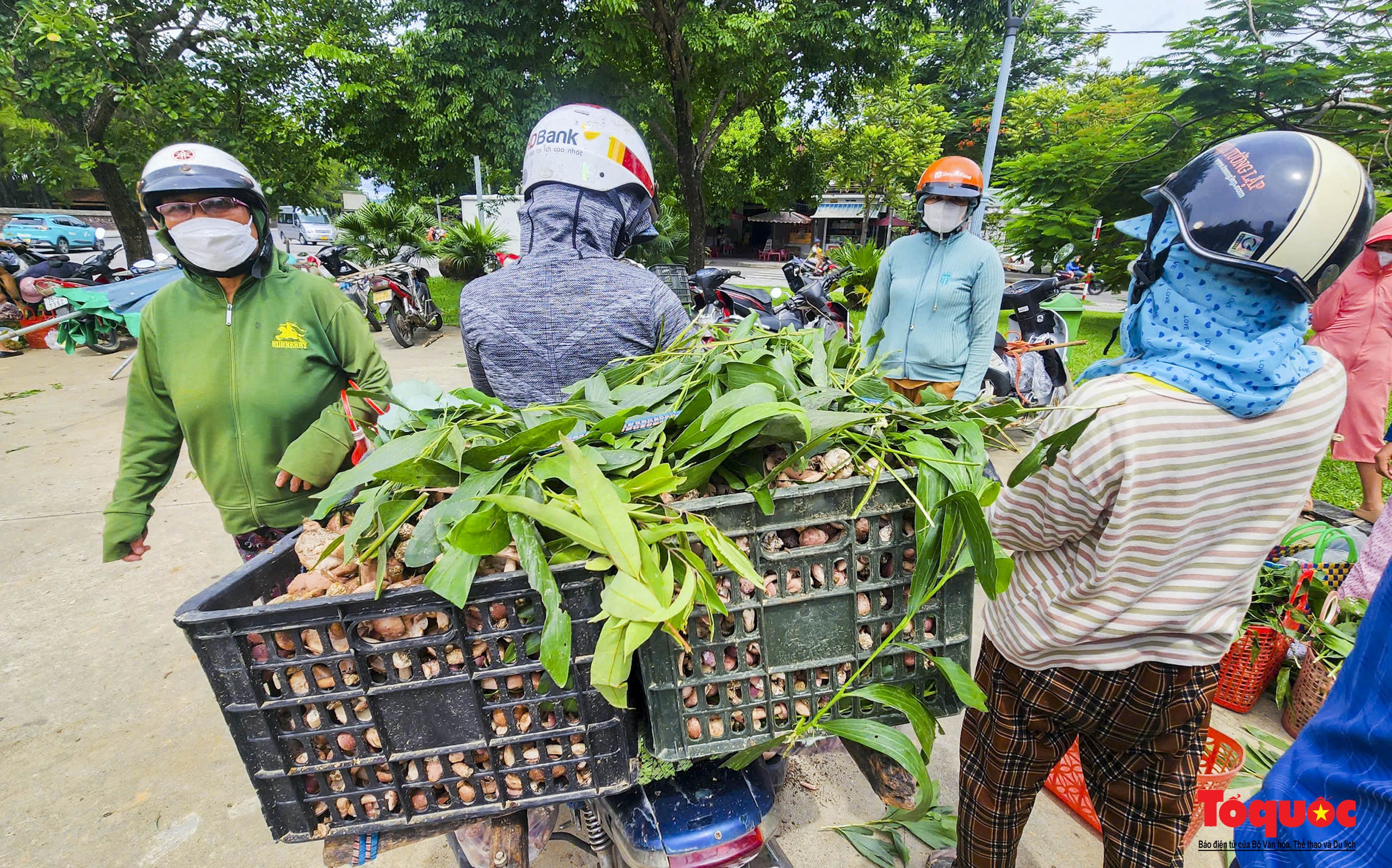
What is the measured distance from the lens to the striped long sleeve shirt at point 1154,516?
109 cm

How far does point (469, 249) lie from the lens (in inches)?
405

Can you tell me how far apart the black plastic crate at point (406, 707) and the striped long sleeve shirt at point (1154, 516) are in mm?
905

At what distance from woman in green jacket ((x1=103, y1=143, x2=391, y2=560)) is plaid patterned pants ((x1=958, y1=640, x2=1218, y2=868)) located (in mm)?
1817

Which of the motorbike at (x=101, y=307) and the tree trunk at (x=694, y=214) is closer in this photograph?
the motorbike at (x=101, y=307)

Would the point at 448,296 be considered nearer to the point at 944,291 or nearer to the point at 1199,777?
the point at 944,291

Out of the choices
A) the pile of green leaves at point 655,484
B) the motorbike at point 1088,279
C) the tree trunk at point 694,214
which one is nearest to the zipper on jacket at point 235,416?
the pile of green leaves at point 655,484

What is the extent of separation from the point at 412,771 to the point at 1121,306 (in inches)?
727

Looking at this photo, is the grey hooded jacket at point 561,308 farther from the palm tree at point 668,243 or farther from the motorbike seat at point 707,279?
the palm tree at point 668,243

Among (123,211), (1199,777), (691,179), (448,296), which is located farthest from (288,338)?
(448,296)

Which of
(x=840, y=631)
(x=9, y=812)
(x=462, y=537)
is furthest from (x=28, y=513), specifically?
(x=840, y=631)

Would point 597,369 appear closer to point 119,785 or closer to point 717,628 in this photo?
point 717,628

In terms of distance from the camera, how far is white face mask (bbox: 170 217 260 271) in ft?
5.74

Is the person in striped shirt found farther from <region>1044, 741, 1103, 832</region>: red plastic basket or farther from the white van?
the white van

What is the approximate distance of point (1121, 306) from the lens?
15.4 metres
